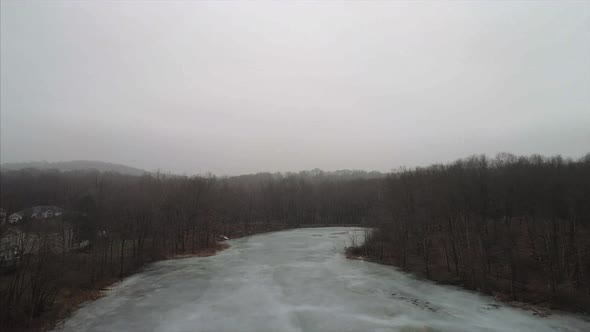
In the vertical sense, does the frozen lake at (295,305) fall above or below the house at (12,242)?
below

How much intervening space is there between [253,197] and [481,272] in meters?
61.7

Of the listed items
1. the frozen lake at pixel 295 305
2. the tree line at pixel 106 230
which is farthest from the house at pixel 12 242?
the frozen lake at pixel 295 305

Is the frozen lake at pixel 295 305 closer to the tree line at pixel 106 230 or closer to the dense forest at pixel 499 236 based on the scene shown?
the tree line at pixel 106 230

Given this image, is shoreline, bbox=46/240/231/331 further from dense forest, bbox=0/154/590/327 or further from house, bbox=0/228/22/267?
house, bbox=0/228/22/267

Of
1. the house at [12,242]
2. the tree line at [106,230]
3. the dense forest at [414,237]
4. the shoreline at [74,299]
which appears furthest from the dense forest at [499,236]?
the house at [12,242]

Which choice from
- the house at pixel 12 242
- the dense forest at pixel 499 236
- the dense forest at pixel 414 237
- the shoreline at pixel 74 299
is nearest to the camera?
the shoreline at pixel 74 299

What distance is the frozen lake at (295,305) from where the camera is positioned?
41.4ft

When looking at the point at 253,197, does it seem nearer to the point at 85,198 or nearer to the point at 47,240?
the point at 85,198

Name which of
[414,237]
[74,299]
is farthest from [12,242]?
[414,237]

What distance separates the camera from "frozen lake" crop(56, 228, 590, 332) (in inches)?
497

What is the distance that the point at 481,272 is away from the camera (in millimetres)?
18938

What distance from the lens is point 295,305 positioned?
50.3 feet

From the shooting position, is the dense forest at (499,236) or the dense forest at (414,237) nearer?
the dense forest at (414,237)

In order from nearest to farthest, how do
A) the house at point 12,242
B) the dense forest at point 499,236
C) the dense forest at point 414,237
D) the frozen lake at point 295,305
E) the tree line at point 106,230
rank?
the frozen lake at point 295,305 < the house at point 12,242 < the tree line at point 106,230 < the dense forest at point 414,237 < the dense forest at point 499,236
